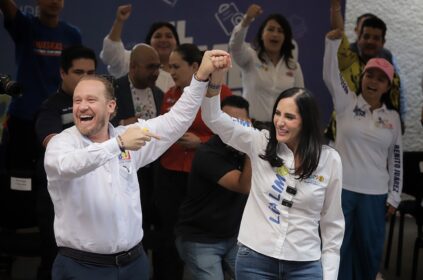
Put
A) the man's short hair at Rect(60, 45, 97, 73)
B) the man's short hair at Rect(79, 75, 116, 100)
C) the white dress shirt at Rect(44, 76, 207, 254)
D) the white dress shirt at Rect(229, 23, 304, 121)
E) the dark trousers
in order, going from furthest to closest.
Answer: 1. the white dress shirt at Rect(229, 23, 304, 121)
2. the dark trousers
3. the man's short hair at Rect(60, 45, 97, 73)
4. the man's short hair at Rect(79, 75, 116, 100)
5. the white dress shirt at Rect(44, 76, 207, 254)

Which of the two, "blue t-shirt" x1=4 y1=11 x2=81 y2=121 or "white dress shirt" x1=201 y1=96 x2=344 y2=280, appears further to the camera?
"blue t-shirt" x1=4 y1=11 x2=81 y2=121

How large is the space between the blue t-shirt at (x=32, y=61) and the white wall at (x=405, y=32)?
360cm

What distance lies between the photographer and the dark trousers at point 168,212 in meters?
3.90

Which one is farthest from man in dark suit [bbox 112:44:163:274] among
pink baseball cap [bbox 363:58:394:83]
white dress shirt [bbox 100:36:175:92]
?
pink baseball cap [bbox 363:58:394:83]

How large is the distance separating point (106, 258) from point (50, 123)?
1.15 metres

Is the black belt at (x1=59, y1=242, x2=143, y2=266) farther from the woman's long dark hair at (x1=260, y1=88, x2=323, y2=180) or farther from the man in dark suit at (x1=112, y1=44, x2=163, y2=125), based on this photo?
the man in dark suit at (x1=112, y1=44, x2=163, y2=125)

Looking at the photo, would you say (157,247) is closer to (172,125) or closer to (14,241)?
(14,241)

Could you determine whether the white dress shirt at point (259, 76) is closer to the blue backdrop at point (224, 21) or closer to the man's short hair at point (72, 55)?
the blue backdrop at point (224, 21)

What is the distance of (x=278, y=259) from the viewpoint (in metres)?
2.53

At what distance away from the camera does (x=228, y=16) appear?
18.4 ft

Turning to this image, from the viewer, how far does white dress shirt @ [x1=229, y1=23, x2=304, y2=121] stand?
4715 mm

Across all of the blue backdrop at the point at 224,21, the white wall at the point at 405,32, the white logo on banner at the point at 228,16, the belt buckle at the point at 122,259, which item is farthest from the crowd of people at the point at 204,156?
the white wall at the point at 405,32

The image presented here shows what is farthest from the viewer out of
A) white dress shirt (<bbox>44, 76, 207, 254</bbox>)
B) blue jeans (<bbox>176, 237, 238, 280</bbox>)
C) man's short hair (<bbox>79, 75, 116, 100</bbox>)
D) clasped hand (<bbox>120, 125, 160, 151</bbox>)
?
blue jeans (<bbox>176, 237, 238, 280</bbox>)

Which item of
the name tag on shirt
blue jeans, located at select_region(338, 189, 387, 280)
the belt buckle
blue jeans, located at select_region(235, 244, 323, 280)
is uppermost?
the belt buckle
